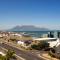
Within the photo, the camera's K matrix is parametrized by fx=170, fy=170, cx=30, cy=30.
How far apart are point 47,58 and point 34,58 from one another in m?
3.44

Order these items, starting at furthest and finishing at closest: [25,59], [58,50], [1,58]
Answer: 1. [58,50]
2. [25,59]
3. [1,58]

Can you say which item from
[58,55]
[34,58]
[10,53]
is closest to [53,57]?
[58,55]

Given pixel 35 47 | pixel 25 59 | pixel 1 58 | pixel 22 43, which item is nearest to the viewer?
pixel 1 58

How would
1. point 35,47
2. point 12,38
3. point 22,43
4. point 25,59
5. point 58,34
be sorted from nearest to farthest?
point 25,59, point 35,47, point 22,43, point 12,38, point 58,34

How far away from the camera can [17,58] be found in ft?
147

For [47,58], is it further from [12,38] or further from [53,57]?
[12,38]

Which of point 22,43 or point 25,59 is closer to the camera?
point 25,59

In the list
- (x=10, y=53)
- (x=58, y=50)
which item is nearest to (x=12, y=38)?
(x=58, y=50)

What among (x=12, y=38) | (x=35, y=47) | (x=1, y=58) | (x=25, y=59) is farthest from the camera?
(x=12, y=38)

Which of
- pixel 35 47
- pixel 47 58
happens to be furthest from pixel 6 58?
pixel 35 47

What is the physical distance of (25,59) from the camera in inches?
1731

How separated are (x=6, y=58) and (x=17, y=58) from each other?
7388mm

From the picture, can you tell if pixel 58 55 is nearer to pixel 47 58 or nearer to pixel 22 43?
pixel 47 58

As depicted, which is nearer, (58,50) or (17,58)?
(17,58)
